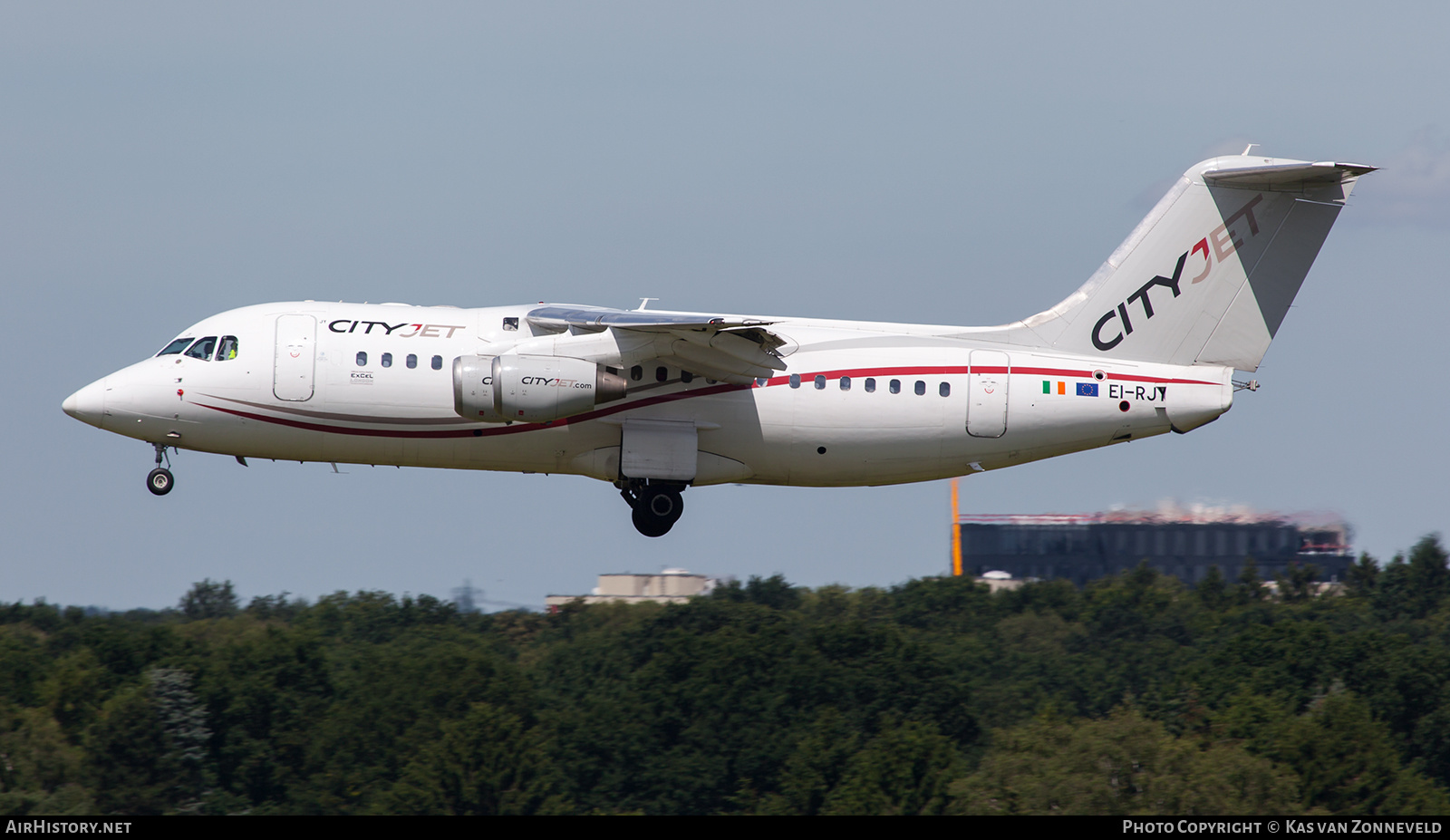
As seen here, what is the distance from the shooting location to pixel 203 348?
2053cm

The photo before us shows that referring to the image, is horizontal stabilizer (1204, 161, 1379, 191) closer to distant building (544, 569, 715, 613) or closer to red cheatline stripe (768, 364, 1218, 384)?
red cheatline stripe (768, 364, 1218, 384)

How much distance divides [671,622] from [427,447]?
36729mm

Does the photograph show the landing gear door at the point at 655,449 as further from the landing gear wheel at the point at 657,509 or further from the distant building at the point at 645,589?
the distant building at the point at 645,589

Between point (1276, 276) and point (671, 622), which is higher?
point (1276, 276)

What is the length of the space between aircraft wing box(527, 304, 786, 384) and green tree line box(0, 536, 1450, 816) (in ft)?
73.3

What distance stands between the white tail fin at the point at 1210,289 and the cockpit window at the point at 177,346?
1130cm

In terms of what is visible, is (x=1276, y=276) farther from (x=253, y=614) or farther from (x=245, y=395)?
(x=253, y=614)

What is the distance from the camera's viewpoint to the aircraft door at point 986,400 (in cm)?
2083

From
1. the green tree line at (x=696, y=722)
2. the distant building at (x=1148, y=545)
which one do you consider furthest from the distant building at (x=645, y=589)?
the distant building at (x=1148, y=545)

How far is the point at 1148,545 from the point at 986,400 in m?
65.7

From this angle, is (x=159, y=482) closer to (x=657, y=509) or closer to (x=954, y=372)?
(x=657, y=509)

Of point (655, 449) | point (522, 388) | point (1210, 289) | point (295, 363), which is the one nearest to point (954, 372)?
point (1210, 289)

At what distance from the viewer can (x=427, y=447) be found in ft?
66.9
